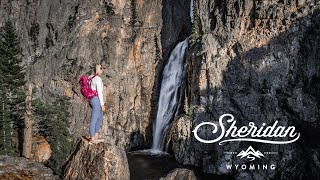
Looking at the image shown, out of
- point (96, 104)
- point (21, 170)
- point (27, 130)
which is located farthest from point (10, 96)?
point (96, 104)

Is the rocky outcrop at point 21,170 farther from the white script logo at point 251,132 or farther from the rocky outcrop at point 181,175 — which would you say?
the white script logo at point 251,132

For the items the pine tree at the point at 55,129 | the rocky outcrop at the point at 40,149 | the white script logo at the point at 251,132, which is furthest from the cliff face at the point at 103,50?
the white script logo at the point at 251,132

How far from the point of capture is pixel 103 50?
40.1 metres

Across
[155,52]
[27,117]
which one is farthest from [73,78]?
[27,117]

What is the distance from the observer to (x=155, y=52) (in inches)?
1628

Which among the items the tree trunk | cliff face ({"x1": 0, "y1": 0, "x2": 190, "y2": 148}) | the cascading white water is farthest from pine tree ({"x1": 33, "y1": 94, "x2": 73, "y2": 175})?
the cascading white water

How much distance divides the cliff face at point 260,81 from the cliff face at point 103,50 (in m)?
10.4

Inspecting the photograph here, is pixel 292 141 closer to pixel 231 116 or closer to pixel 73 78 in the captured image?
pixel 231 116

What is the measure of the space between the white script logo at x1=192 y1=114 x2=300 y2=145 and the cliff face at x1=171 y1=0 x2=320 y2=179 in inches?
17.9

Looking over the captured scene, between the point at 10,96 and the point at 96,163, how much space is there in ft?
81.8

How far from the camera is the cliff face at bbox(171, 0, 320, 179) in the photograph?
81.4 feet

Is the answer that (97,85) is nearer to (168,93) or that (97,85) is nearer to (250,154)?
(250,154)

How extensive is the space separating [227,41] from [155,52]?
13950mm

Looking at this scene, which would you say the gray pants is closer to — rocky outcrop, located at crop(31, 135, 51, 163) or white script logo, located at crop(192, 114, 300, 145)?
white script logo, located at crop(192, 114, 300, 145)
